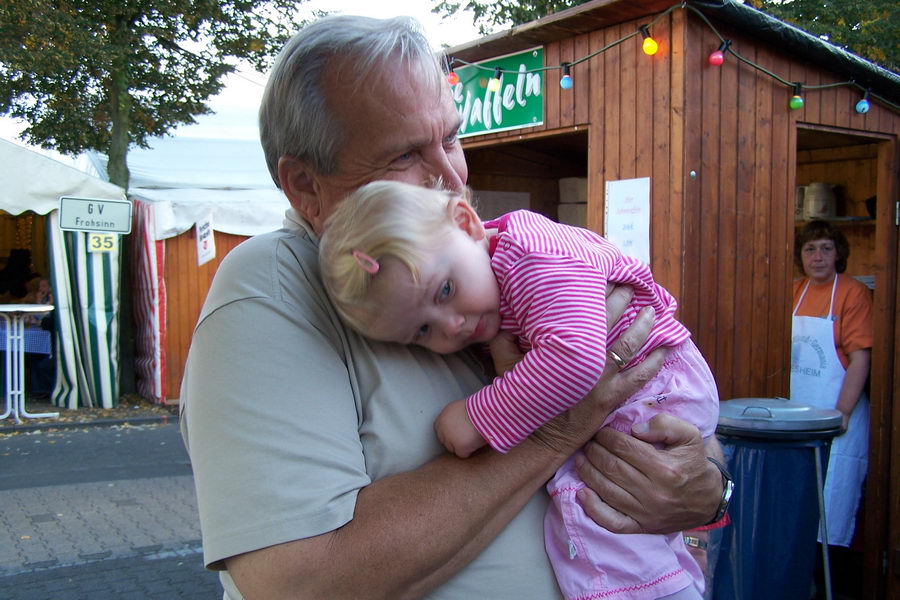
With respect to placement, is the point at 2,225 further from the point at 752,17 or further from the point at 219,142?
the point at 752,17

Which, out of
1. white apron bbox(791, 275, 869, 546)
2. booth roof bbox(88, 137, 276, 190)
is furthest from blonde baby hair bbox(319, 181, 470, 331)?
booth roof bbox(88, 137, 276, 190)

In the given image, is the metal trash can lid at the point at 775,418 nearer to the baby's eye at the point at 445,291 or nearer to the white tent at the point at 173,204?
the baby's eye at the point at 445,291

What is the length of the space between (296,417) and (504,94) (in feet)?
14.1

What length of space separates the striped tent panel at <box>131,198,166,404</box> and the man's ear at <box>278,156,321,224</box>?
10.5 metres

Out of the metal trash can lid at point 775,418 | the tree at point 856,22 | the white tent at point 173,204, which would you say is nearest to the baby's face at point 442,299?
the metal trash can lid at point 775,418

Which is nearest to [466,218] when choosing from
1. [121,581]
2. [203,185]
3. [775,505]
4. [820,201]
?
[775,505]

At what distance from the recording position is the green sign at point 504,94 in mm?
5004

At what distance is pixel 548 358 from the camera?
1.42 m

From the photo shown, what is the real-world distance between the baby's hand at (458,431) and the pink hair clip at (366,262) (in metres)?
0.29

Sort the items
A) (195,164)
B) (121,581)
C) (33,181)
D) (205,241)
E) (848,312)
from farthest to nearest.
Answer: (195,164)
(205,241)
(33,181)
(121,581)
(848,312)

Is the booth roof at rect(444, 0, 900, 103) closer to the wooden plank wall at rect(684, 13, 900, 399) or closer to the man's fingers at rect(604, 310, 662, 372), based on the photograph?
the wooden plank wall at rect(684, 13, 900, 399)

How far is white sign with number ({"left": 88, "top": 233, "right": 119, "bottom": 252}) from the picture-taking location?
10.8m

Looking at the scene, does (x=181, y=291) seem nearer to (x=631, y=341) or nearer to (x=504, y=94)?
(x=504, y=94)

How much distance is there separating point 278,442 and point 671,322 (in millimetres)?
941
